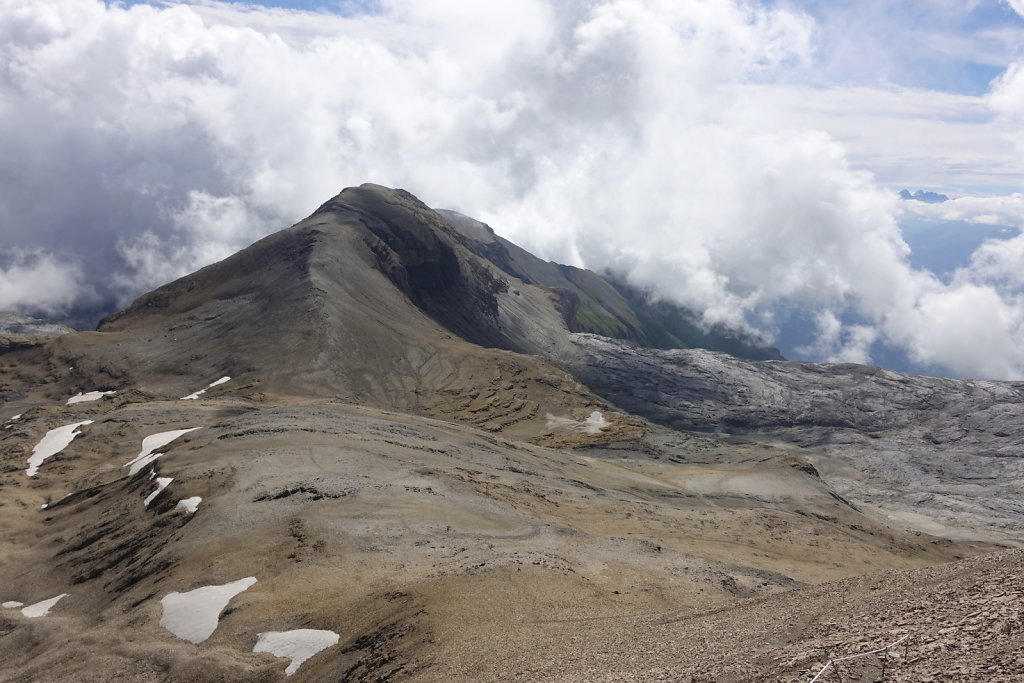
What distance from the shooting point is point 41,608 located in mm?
31203

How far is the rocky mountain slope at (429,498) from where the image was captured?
66.9 feet

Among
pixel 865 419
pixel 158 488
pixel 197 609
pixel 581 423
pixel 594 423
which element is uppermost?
pixel 158 488

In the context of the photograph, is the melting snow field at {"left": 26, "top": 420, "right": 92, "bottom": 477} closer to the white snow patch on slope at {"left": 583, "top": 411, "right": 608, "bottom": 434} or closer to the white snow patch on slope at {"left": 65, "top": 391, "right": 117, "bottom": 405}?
the white snow patch on slope at {"left": 65, "top": 391, "right": 117, "bottom": 405}

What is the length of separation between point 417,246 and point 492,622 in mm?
116807

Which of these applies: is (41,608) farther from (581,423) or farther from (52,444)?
(581,423)

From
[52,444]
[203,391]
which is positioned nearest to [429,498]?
[52,444]

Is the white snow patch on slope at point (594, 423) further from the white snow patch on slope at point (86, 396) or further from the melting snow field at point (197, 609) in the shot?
the melting snow field at point (197, 609)

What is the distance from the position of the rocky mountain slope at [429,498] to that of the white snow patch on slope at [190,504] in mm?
300

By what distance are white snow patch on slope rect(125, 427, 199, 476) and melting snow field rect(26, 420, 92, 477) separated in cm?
714

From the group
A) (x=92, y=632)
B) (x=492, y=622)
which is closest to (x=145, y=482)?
(x=92, y=632)

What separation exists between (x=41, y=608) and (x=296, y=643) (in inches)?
648

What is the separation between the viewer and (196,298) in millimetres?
113500

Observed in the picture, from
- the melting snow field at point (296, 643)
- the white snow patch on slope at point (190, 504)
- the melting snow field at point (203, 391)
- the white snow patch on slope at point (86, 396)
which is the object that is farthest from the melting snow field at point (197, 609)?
the white snow patch on slope at point (86, 396)

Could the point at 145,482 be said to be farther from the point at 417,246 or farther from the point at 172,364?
the point at 417,246
